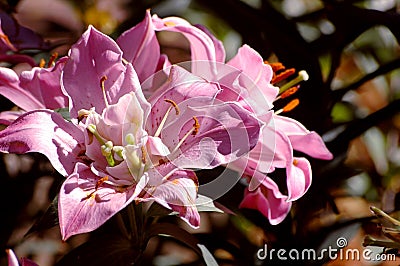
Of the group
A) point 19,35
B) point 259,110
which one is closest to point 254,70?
point 259,110

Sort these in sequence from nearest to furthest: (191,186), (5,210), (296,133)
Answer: (191,186) < (296,133) < (5,210)

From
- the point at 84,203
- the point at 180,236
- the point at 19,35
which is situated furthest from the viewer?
the point at 19,35

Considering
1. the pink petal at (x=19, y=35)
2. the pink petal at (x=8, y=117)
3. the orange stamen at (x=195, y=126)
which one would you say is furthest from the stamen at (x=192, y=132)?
the pink petal at (x=19, y=35)

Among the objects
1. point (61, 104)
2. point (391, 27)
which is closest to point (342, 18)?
point (391, 27)

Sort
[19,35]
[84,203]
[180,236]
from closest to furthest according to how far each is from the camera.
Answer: [84,203], [180,236], [19,35]

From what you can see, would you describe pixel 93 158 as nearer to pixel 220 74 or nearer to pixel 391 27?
pixel 220 74

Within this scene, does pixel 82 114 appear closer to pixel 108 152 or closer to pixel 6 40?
pixel 108 152

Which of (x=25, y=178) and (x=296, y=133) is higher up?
(x=296, y=133)
